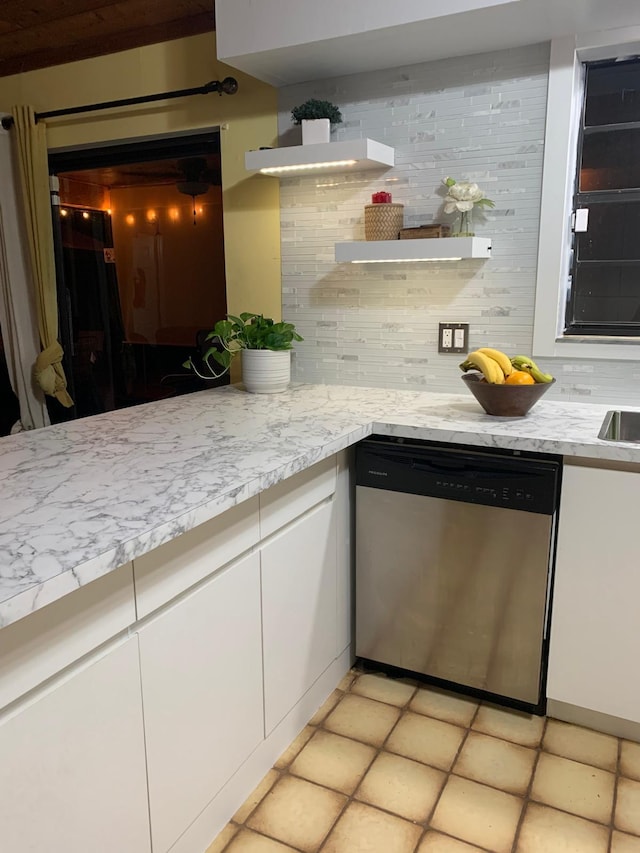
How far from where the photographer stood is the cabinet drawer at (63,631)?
3.26ft

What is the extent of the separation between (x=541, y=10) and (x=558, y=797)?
218 cm

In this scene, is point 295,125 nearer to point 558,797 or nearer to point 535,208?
point 535,208

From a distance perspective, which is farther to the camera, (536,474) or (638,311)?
(638,311)

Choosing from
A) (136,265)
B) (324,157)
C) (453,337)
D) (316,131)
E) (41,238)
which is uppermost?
(316,131)

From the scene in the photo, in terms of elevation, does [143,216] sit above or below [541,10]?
below

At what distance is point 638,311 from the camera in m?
2.24

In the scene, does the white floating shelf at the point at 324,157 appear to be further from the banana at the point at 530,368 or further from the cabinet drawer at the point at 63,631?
the cabinet drawer at the point at 63,631

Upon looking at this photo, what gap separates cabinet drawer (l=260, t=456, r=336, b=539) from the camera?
1.66 metres

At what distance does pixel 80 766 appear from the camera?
114 centimetres

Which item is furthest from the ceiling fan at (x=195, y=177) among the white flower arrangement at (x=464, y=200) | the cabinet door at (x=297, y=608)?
the cabinet door at (x=297, y=608)

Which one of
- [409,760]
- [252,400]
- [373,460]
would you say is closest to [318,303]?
[252,400]

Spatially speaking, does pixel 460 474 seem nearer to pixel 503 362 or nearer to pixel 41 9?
pixel 503 362

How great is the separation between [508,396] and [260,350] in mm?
953

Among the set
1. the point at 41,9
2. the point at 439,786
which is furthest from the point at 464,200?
the point at 41,9
